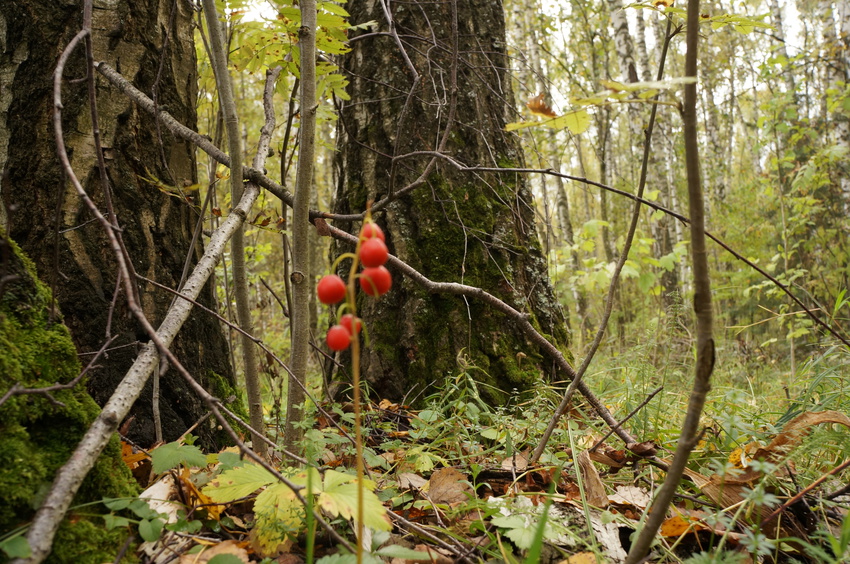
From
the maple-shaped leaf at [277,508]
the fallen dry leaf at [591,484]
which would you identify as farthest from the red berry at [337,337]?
the fallen dry leaf at [591,484]

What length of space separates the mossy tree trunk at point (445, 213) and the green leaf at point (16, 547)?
1.85 metres

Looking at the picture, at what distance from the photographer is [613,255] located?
10133 mm

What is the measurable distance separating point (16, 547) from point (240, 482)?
1.37 ft

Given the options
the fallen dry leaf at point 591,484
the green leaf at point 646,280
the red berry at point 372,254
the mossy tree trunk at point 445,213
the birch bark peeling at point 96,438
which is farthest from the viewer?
the green leaf at point 646,280

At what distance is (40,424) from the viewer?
1050 millimetres

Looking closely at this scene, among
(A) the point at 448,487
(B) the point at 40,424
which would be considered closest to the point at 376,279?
(B) the point at 40,424

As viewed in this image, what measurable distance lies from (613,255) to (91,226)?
976cm

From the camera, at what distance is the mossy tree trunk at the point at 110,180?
1.72 metres

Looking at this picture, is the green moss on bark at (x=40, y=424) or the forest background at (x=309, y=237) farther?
the forest background at (x=309, y=237)

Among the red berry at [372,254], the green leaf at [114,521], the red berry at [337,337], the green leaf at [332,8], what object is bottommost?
the green leaf at [114,521]

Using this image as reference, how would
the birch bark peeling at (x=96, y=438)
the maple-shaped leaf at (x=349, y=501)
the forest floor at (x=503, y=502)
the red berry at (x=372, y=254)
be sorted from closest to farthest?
1. the red berry at (x=372, y=254)
2. the birch bark peeling at (x=96, y=438)
3. the maple-shaped leaf at (x=349, y=501)
4. the forest floor at (x=503, y=502)

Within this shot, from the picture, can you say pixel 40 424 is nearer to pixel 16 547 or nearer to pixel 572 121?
pixel 16 547

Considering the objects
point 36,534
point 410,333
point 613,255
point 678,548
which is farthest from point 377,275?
point 613,255

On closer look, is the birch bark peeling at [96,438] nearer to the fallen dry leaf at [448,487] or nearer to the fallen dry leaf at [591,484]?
the fallen dry leaf at [448,487]
